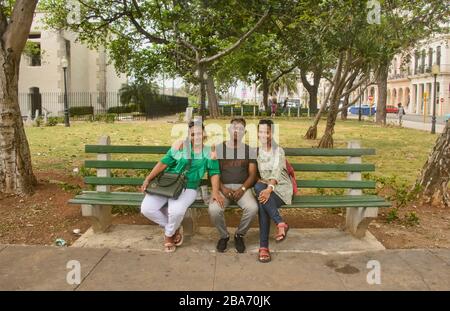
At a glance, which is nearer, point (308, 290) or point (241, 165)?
point (308, 290)

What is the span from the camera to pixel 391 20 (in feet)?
42.5

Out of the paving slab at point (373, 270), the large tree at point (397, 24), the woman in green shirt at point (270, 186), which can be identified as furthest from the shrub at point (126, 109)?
the paving slab at point (373, 270)

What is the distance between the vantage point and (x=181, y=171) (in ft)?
16.0

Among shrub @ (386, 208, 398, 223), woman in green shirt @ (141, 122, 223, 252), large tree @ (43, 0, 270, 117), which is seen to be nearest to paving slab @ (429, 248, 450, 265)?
shrub @ (386, 208, 398, 223)

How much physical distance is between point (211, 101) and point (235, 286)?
31521 mm

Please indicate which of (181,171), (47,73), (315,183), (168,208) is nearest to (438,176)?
(315,183)

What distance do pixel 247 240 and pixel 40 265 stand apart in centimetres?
212

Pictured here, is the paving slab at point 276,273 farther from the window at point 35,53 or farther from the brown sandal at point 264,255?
the window at point 35,53

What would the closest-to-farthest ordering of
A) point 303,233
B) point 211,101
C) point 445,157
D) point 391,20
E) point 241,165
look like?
point 241,165, point 303,233, point 445,157, point 391,20, point 211,101

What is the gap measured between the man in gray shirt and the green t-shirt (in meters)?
0.13

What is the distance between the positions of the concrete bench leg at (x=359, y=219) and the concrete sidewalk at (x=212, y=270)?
0.39 metres

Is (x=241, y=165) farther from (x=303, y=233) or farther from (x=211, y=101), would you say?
(x=211, y=101)
